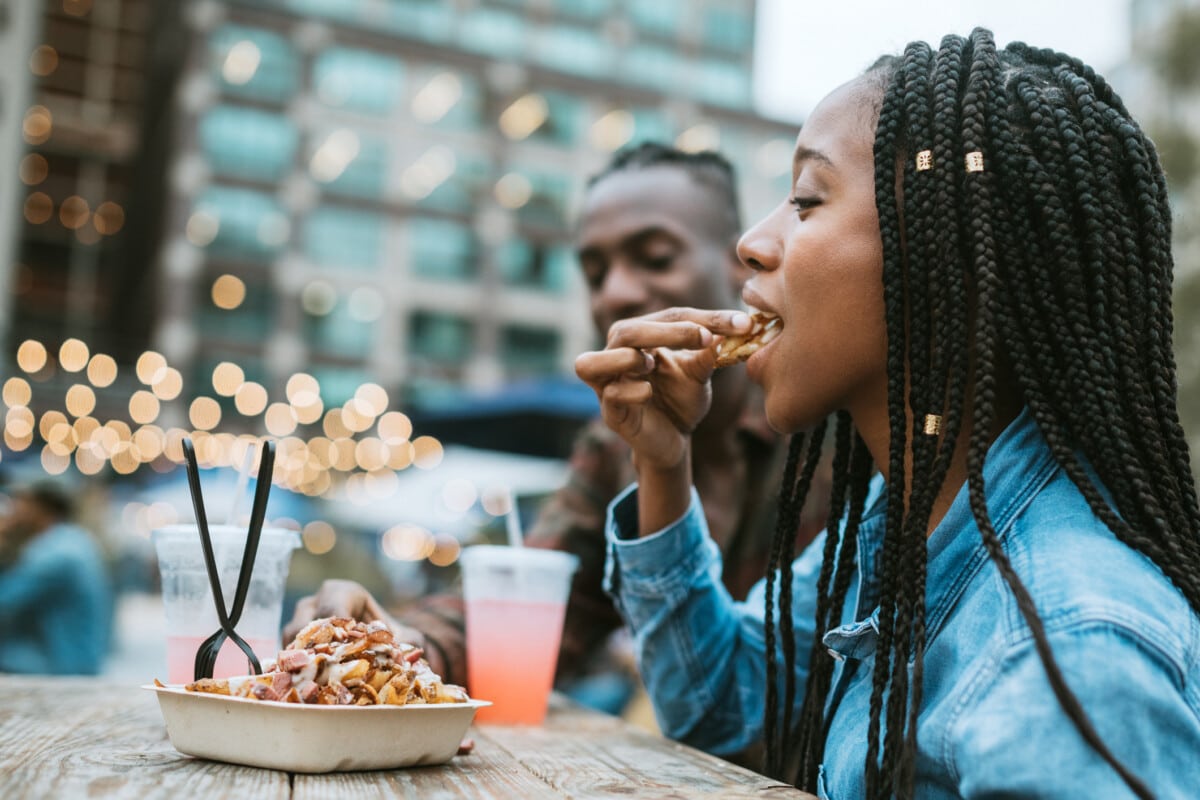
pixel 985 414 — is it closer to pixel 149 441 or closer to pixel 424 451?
pixel 424 451

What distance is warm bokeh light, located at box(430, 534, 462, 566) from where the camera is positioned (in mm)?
12870

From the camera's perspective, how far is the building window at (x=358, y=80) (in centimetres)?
3225

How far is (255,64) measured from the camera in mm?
31578

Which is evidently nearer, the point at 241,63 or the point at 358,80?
the point at 241,63

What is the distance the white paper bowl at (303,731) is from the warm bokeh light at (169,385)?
94.3ft

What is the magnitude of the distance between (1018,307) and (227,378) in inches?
1195

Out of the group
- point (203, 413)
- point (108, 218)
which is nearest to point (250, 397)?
point (203, 413)

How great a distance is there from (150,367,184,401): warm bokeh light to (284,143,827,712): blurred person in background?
27.5m

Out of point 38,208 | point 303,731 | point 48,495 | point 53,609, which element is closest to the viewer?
point 303,731

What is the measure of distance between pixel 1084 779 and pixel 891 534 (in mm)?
448

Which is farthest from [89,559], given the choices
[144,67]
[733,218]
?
[144,67]

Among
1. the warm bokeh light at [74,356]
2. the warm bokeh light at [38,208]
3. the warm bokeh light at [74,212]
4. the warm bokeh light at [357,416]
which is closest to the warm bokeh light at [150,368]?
the warm bokeh light at [74,356]

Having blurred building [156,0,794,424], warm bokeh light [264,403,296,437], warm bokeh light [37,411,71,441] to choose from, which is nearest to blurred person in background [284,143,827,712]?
warm bokeh light [37,411,71,441]

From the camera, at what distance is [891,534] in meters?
1.36
